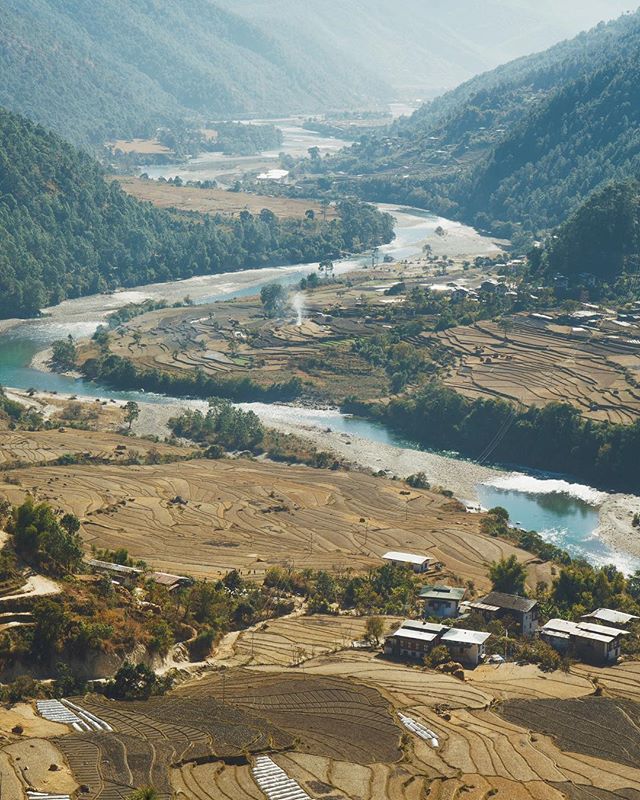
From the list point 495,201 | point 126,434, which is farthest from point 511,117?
point 126,434

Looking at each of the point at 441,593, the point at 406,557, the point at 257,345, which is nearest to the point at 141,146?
the point at 257,345

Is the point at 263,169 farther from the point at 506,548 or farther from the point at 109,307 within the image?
the point at 506,548

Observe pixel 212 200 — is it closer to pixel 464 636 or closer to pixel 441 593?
pixel 441 593

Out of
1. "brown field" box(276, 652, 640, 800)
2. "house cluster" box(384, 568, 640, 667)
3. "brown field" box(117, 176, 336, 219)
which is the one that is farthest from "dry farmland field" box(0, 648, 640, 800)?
"brown field" box(117, 176, 336, 219)

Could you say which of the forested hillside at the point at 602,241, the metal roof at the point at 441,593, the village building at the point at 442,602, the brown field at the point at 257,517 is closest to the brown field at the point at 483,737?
the village building at the point at 442,602

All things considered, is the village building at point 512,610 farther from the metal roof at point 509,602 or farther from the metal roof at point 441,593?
the metal roof at point 441,593

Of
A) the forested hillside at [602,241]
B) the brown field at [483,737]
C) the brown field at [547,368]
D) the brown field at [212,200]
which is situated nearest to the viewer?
the brown field at [483,737]

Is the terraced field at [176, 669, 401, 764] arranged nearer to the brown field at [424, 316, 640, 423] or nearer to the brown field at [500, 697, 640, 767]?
the brown field at [500, 697, 640, 767]
